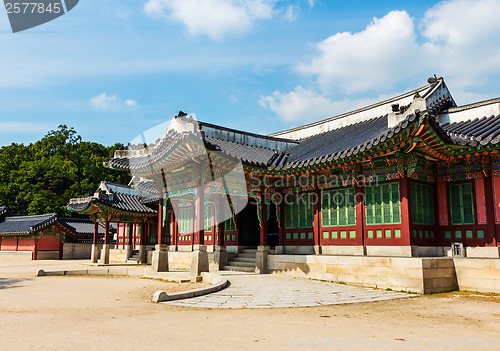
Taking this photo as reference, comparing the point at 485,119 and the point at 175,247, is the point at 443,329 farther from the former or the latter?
the point at 175,247

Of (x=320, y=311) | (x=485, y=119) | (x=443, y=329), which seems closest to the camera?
(x=443, y=329)

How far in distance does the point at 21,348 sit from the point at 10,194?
193 ft

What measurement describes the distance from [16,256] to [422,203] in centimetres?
3784

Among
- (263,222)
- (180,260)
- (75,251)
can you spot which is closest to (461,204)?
(263,222)

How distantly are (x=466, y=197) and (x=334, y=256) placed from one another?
5.19 m

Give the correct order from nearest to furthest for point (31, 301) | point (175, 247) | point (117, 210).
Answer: point (31, 301) < point (175, 247) < point (117, 210)

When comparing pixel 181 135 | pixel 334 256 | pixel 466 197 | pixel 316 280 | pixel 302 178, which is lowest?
pixel 316 280

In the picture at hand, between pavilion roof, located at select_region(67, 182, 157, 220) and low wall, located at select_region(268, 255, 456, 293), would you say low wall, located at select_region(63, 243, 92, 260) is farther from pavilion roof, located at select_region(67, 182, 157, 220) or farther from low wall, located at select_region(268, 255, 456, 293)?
low wall, located at select_region(268, 255, 456, 293)

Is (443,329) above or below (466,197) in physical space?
below

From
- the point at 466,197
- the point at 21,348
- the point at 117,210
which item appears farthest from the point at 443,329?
the point at 117,210

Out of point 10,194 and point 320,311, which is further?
point 10,194

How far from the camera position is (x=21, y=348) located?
5.62 m

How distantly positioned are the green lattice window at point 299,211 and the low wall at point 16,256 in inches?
1158

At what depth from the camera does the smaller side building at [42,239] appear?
Result: 35.9 m
